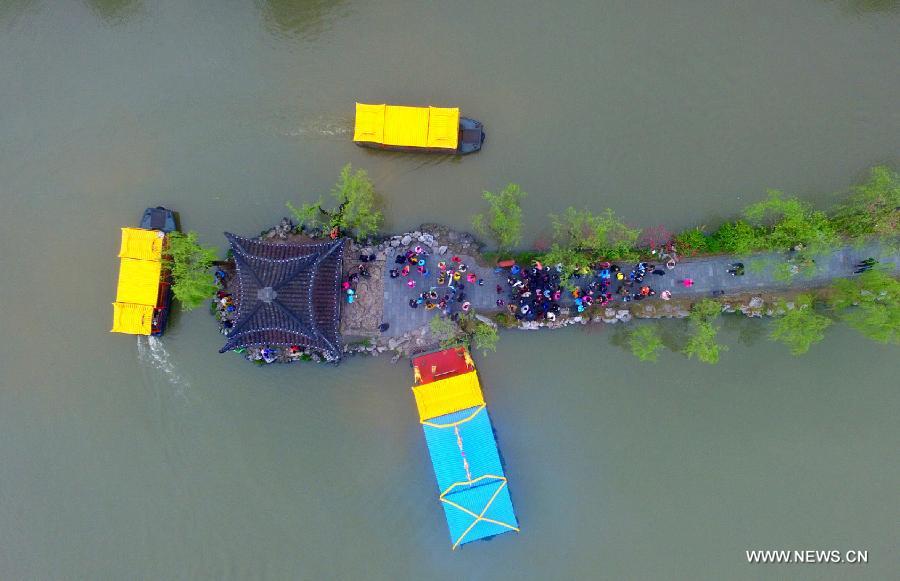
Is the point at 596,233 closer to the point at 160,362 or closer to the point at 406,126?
the point at 406,126

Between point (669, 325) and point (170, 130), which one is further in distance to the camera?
point (170, 130)

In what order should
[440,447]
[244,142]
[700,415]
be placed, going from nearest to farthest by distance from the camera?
[440,447], [700,415], [244,142]

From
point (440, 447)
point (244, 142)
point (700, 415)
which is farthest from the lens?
point (244, 142)

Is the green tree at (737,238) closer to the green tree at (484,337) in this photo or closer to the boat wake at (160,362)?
the green tree at (484,337)

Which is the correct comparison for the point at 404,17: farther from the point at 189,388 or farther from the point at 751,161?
the point at 189,388

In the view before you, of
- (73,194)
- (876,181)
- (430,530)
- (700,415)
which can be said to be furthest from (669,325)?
(73,194)

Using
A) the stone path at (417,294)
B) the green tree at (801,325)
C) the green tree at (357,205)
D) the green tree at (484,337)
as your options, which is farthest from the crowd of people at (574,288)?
the green tree at (357,205)
